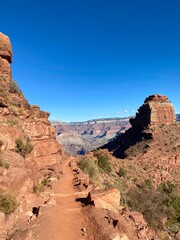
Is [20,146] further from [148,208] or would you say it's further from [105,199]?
[148,208]

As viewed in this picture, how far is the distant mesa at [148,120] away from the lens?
100 metres

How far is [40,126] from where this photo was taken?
3325 cm

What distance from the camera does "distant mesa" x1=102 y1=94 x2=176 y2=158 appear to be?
329ft

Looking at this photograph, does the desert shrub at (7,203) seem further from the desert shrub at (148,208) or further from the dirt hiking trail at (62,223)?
the desert shrub at (148,208)

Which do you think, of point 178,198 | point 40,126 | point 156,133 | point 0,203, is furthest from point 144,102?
point 0,203

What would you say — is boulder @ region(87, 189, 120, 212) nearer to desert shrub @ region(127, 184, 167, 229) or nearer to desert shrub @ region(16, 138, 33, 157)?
desert shrub @ region(16, 138, 33, 157)

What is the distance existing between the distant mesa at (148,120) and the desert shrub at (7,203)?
83.8m

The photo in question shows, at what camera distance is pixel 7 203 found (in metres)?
13.5

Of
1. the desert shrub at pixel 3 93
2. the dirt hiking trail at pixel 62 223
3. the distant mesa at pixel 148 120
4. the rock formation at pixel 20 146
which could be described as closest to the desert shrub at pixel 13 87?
the rock formation at pixel 20 146

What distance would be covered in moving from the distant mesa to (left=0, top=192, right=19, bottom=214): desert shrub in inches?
3300

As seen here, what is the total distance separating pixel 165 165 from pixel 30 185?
213ft

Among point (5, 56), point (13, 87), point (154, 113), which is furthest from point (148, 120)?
point (5, 56)

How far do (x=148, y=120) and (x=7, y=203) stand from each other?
94.6m

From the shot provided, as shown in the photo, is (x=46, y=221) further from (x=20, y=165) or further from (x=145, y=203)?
(x=145, y=203)
